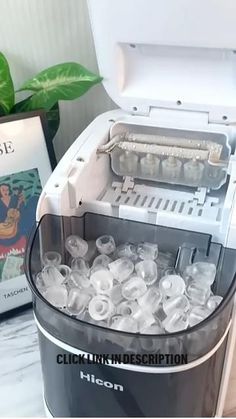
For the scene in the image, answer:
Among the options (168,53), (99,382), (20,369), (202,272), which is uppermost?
(168,53)

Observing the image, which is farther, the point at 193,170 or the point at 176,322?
the point at 193,170

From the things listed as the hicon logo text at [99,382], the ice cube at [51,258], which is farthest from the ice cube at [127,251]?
the hicon logo text at [99,382]

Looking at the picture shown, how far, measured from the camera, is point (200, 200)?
0.98m

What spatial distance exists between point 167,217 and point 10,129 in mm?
362

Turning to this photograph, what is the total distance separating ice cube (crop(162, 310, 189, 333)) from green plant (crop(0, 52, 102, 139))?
462 mm

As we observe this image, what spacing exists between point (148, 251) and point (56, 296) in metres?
0.18

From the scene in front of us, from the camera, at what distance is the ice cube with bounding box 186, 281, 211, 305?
814 mm

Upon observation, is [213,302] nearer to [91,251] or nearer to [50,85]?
[91,251]

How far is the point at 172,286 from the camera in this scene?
0.82 m

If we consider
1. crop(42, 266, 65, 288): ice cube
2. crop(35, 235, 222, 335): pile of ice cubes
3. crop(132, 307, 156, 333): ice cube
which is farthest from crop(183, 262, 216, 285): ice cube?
crop(42, 266, 65, 288): ice cube

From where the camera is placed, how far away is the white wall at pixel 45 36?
108 centimetres

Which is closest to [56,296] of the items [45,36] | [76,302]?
[76,302]

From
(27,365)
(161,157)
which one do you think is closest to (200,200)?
(161,157)

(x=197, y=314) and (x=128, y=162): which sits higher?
(x=128, y=162)
